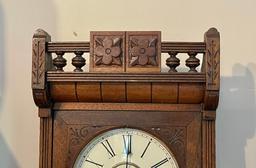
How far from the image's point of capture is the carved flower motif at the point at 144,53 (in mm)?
1022

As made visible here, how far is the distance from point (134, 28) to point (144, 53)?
280 mm

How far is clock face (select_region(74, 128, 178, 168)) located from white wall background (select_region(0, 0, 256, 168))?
26 centimetres

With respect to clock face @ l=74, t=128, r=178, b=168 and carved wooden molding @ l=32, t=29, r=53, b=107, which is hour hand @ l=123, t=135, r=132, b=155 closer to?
clock face @ l=74, t=128, r=178, b=168

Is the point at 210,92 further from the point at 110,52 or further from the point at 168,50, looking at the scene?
the point at 110,52

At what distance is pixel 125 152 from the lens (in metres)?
1.03

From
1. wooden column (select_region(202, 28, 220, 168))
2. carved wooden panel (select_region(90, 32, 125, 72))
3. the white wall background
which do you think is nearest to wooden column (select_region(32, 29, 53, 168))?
carved wooden panel (select_region(90, 32, 125, 72))

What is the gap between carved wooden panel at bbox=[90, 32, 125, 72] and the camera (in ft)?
3.37

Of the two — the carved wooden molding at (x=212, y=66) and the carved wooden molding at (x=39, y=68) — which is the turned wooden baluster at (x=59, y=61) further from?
the carved wooden molding at (x=212, y=66)
